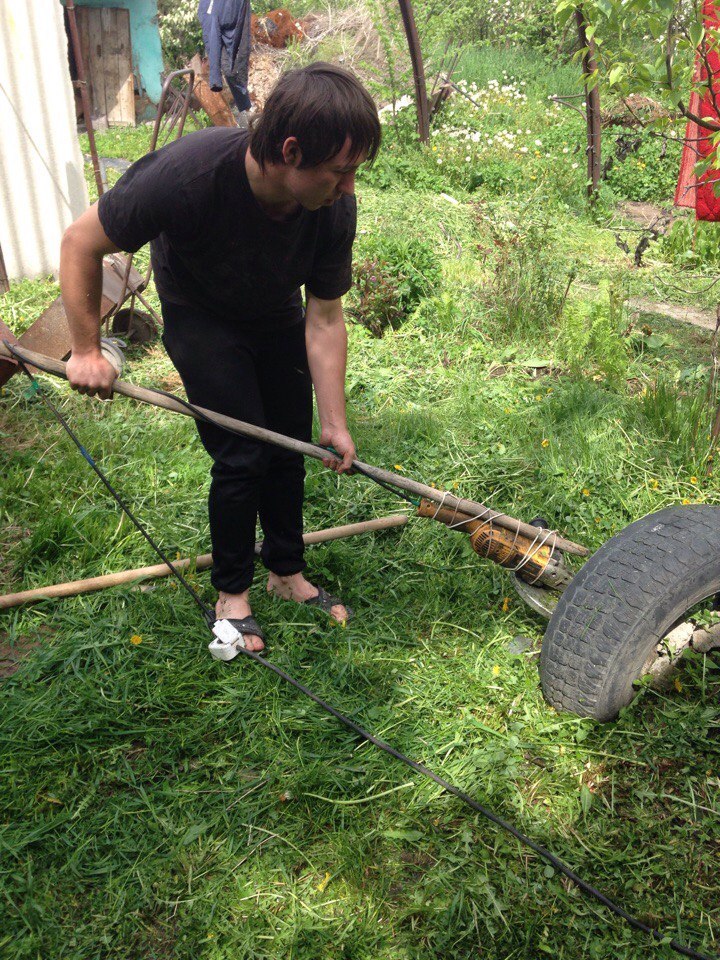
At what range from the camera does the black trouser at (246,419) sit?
2.58 metres

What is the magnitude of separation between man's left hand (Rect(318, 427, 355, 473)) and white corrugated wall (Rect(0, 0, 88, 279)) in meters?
4.73

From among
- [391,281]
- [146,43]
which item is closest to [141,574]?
[391,281]

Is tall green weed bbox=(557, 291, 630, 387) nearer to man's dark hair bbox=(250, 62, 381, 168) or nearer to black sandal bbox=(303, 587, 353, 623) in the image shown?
black sandal bbox=(303, 587, 353, 623)

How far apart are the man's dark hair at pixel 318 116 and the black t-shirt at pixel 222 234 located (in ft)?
0.73

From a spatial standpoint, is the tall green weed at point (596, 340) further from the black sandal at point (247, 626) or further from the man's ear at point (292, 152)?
the man's ear at point (292, 152)

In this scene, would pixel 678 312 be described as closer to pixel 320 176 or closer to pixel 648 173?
pixel 648 173

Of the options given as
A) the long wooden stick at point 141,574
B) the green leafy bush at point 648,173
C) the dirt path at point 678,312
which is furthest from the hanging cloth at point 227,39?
the long wooden stick at point 141,574

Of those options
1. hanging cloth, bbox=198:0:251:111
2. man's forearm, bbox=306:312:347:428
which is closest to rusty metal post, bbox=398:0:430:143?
hanging cloth, bbox=198:0:251:111

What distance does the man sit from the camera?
2109 millimetres

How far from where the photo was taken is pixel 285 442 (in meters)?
2.58

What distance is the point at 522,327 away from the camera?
5.60 m

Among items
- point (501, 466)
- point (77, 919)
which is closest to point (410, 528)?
point (501, 466)

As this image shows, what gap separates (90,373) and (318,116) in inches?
39.3

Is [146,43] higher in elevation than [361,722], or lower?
higher
